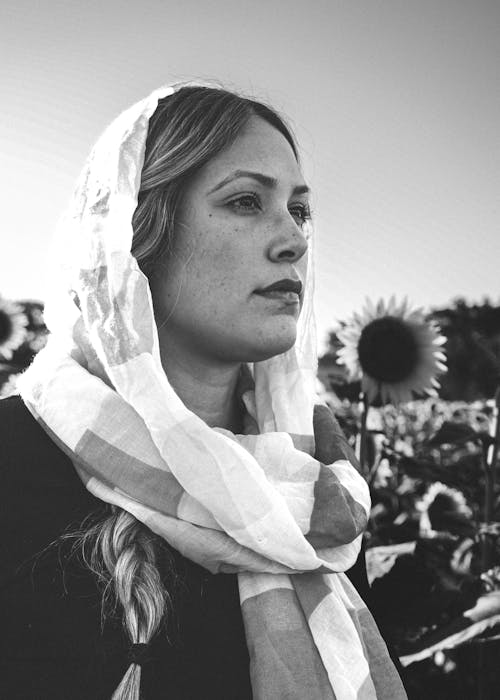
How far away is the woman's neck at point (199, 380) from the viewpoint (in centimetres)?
190

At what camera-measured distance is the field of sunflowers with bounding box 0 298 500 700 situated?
7.57 feet

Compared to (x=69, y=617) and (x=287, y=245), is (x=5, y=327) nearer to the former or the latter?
(x=287, y=245)

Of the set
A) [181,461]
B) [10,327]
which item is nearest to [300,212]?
[181,461]

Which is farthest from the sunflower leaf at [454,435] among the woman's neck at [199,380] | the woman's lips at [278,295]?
the woman's lips at [278,295]

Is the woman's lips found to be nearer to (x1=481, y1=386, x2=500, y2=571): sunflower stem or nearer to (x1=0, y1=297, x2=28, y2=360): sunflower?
(x1=481, y1=386, x2=500, y2=571): sunflower stem

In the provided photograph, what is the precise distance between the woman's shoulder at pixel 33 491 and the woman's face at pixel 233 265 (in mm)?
427

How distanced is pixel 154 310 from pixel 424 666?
1768mm

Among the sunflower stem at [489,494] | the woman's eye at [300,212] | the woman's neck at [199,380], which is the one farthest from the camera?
the sunflower stem at [489,494]

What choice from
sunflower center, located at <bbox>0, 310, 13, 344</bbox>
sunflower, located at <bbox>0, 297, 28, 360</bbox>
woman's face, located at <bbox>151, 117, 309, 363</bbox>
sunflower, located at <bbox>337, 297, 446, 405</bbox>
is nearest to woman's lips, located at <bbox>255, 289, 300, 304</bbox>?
woman's face, located at <bbox>151, 117, 309, 363</bbox>

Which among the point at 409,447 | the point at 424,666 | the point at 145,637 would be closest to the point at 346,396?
the point at 424,666

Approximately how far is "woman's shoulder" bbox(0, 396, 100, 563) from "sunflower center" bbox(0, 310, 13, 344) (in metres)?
2.67

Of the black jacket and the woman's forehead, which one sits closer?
the black jacket

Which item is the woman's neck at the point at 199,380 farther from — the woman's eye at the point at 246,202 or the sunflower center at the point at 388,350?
the sunflower center at the point at 388,350

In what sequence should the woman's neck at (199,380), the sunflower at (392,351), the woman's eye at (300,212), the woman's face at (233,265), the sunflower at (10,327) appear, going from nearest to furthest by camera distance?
1. the woman's face at (233,265)
2. the woman's neck at (199,380)
3. the woman's eye at (300,212)
4. the sunflower at (392,351)
5. the sunflower at (10,327)
